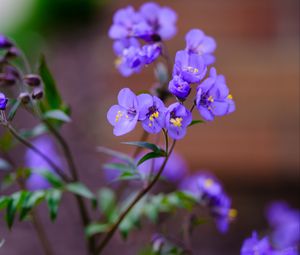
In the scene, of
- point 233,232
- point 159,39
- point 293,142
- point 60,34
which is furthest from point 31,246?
point 60,34

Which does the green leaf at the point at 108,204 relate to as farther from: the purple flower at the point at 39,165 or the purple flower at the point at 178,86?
the purple flower at the point at 178,86

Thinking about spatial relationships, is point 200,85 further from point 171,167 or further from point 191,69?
point 171,167

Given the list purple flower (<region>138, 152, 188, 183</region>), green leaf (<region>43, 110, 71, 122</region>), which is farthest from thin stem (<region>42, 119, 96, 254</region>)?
purple flower (<region>138, 152, 188, 183</region>)

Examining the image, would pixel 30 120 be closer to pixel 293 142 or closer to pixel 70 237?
pixel 70 237

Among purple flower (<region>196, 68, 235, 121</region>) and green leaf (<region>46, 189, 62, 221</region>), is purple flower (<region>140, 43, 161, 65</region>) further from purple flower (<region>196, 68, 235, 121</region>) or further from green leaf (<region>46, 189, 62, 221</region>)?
green leaf (<region>46, 189, 62, 221</region>)

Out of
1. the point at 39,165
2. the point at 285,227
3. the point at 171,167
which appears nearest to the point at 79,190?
the point at 39,165
